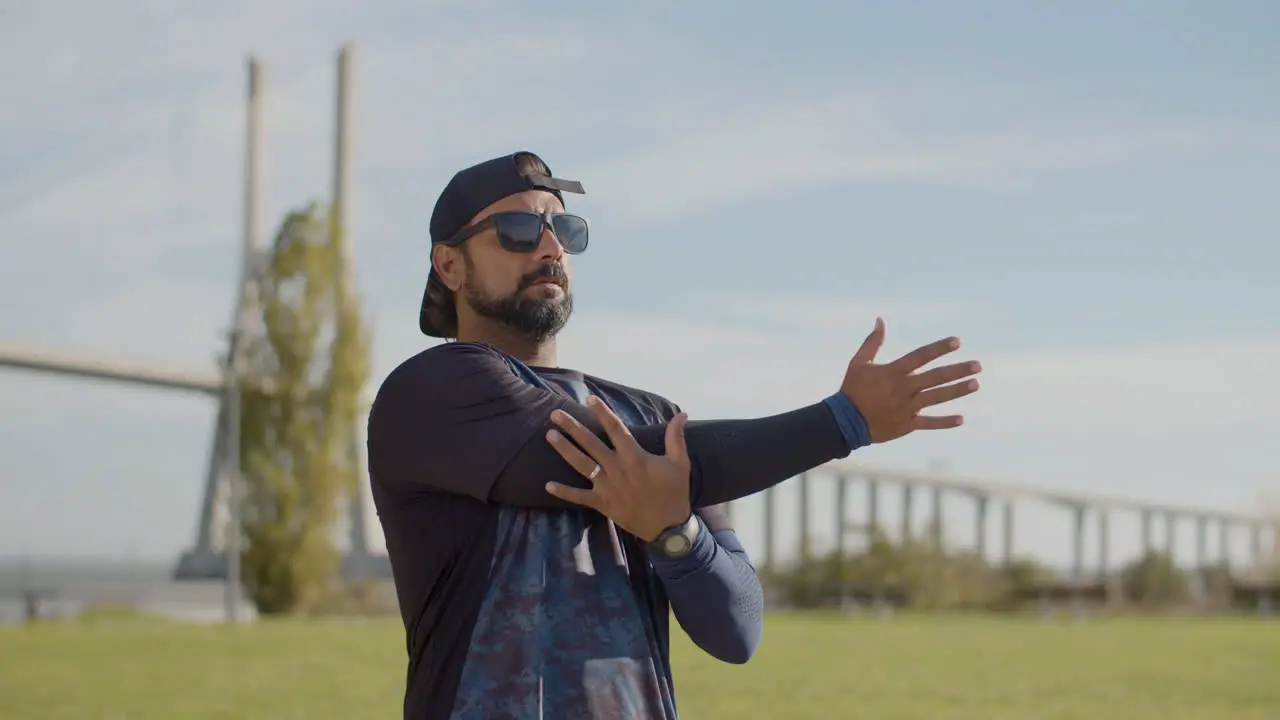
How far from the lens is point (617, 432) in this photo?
2.75 metres

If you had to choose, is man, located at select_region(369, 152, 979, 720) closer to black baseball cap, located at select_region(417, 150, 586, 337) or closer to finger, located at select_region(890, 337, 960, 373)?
finger, located at select_region(890, 337, 960, 373)

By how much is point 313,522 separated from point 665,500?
3578 cm

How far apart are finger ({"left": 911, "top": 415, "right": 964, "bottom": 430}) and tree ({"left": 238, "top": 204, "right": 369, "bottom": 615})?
3552 cm

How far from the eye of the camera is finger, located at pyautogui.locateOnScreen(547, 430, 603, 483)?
2760 millimetres

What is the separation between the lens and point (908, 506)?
61969mm

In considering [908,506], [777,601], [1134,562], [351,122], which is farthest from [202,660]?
[908,506]

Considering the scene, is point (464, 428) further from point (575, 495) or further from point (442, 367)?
point (575, 495)

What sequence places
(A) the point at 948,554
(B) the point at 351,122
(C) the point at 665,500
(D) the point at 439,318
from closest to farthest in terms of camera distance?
(C) the point at 665,500 < (D) the point at 439,318 < (B) the point at 351,122 < (A) the point at 948,554

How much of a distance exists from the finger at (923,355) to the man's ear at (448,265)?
2.97 ft

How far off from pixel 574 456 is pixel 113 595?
3576cm

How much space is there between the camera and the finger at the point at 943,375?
279 centimetres

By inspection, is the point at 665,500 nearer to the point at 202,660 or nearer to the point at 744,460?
the point at 744,460

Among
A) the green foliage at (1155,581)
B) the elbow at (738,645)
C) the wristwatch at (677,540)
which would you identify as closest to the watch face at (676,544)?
the wristwatch at (677,540)

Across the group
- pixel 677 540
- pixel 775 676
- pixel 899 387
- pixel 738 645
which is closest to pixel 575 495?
pixel 677 540
